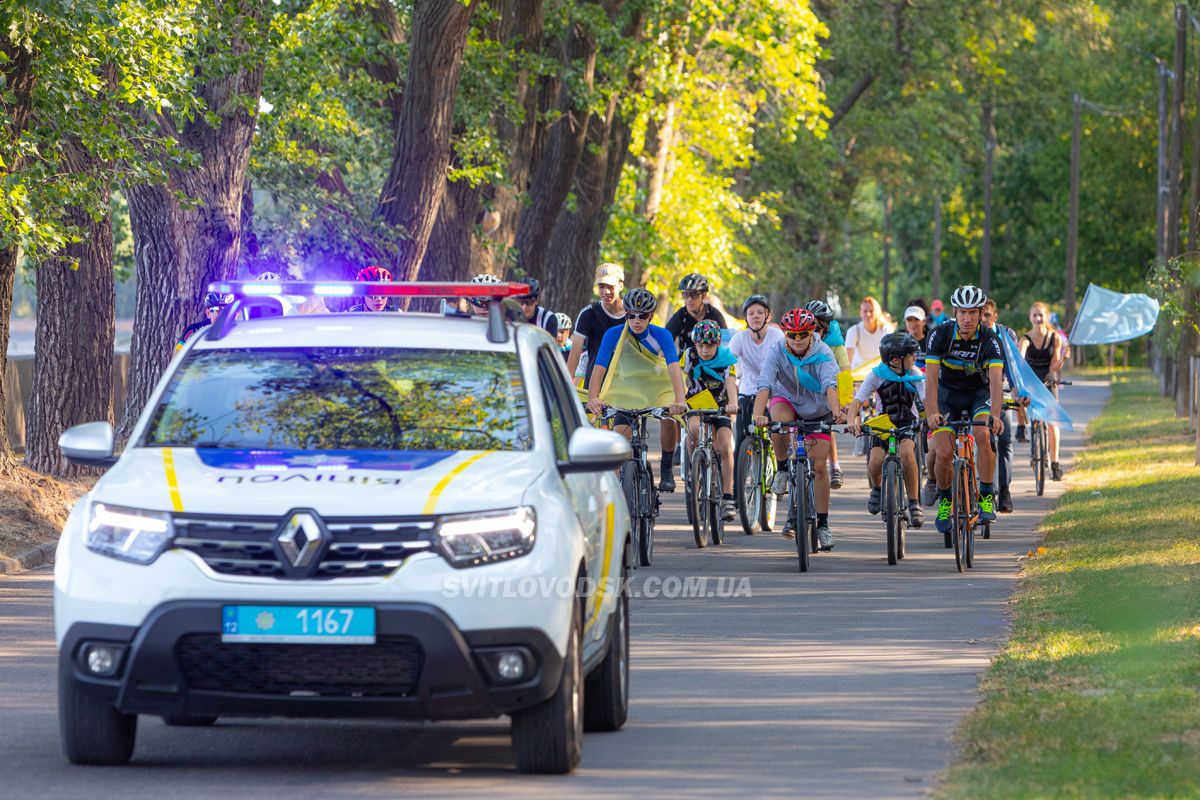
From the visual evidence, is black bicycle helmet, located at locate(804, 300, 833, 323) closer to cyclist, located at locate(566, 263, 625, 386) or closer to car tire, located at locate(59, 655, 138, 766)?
cyclist, located at locate(566, 263, 625, 386)

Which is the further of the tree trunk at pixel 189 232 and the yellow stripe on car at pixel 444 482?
the tree trunk at pixel 189 232

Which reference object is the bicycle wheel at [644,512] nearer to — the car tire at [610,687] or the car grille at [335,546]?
the car tire at [610,687]

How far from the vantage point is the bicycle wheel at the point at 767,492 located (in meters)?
17.6

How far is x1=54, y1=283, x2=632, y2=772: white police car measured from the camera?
7066mm

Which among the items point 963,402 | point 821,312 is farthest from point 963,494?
point 821,312

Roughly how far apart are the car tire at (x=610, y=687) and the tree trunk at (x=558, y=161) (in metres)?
20.5

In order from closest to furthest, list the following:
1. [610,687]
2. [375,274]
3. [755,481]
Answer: [610,687] → [375,274] → [755,481]

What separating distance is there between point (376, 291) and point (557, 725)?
68.3 inches

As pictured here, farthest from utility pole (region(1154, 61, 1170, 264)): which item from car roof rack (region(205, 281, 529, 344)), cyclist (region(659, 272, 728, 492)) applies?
car roof rack (region(205, 281, 529, 344))

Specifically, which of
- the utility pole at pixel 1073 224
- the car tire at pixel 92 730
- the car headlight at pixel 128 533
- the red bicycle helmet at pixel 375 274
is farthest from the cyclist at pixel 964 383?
the utility pole at pixel 1073 224

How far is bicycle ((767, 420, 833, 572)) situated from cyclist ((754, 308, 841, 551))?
3.9 inches

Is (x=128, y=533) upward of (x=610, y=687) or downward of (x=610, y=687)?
upward

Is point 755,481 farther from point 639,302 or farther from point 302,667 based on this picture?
point 302,667

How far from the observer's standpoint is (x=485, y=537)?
23.6ft
